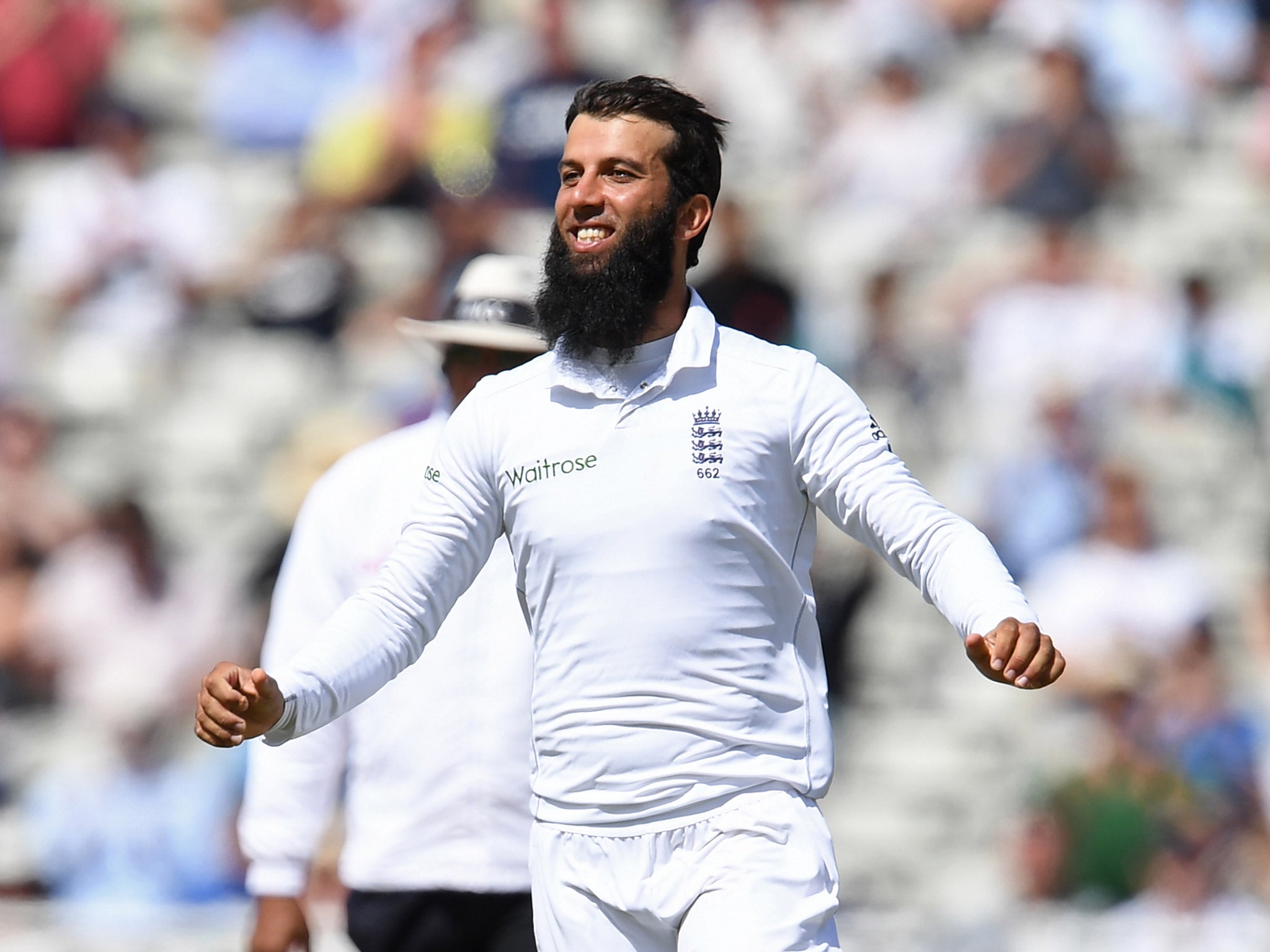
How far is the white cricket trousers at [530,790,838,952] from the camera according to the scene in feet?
8.99

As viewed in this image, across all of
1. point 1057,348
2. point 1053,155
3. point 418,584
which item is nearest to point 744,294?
point 1057,348

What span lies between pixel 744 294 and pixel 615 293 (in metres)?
5.19

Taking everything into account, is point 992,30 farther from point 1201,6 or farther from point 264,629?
point 264,629

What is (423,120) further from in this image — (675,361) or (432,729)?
(675,361)

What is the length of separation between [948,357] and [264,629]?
334 centimetres

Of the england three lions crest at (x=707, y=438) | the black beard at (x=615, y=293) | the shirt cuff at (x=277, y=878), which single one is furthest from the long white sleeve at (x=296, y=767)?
the england three lions crest at (x=707, y=438)

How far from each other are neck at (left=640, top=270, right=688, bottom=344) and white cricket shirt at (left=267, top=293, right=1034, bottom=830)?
5 centimetres

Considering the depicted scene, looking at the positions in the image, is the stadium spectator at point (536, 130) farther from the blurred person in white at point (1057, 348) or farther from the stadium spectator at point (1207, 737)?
the stadium spectator at point (1207, 737)

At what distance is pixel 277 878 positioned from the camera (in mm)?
4039

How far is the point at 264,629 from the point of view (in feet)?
24.3

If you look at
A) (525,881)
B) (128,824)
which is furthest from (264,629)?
(525,881)

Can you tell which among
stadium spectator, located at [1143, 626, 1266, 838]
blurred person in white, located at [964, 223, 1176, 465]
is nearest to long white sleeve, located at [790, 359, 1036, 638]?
stadium spectator, located at [1143, 626, 1266, 838]

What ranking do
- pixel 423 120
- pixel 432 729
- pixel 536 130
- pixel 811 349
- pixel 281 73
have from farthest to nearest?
pixel 281 73 → pixel 423 120 → pixel 536 130 → pixel 811 349 → pixel 432 729

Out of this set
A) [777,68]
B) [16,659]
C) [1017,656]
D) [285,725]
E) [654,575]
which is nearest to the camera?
[1017,656]
